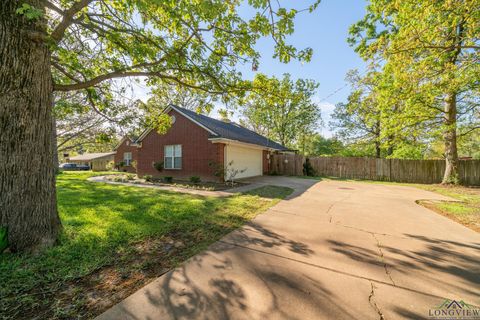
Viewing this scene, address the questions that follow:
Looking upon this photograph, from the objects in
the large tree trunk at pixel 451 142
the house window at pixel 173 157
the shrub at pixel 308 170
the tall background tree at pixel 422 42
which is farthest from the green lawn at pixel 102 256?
the shrub at pixel 308 170

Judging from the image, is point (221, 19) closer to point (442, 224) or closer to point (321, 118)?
point (442, 224)

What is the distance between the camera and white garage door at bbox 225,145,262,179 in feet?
40.4

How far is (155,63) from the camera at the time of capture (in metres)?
4.36

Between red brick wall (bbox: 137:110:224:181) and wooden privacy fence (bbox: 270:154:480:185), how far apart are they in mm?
7794

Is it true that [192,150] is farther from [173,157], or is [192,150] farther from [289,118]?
[289,118]

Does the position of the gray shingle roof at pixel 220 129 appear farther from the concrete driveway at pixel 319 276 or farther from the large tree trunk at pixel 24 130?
the concrete driveway at pixel 319 276

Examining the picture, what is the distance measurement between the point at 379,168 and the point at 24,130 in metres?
19.0

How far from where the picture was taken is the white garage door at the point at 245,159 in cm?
1232

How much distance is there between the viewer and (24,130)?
2889mm

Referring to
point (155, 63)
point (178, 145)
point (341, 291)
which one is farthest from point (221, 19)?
point (178, 145)

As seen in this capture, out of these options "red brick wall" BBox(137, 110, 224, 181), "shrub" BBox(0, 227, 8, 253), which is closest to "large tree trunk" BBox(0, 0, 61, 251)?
"shrub" BBox(0, 227, 8, 253)

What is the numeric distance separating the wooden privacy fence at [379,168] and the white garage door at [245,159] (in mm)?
2351

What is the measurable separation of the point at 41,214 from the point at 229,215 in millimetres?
3620

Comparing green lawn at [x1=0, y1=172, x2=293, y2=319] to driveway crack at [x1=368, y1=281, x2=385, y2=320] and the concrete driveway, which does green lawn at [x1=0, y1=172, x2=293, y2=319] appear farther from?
driveway crack at [x1=368, y1=281, x2=385, y2=320]
